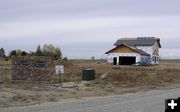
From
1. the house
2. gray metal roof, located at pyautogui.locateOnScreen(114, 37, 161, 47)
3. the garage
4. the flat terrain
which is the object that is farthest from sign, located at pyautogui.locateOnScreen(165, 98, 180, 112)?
gray metal roof, located at pyautogui.locateOnScreen(114, 37, 161, 47)

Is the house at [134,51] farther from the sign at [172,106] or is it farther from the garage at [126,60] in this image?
the sign at [172,106]

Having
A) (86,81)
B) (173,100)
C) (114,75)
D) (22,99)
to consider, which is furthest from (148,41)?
(173,100)

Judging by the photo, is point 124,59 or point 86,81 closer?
point 86,81

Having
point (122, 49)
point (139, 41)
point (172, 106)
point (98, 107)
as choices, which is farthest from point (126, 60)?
point (172, 106)

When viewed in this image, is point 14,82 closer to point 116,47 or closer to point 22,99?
point 22,99

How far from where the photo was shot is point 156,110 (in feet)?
52.4

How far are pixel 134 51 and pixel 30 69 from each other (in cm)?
5848

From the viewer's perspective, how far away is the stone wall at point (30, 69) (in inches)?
1396

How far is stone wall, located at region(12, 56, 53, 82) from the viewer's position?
3547 centimetres

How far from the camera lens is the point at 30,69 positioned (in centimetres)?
3562

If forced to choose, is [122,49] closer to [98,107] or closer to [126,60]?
[126,60]

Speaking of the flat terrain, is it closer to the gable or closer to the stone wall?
the stone wall

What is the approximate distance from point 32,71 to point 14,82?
1736 mm

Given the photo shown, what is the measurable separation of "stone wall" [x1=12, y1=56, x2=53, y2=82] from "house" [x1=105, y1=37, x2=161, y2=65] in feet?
186
